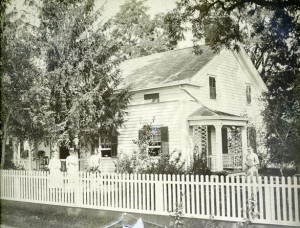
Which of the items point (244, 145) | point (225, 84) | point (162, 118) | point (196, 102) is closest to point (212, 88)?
point (196, 102)

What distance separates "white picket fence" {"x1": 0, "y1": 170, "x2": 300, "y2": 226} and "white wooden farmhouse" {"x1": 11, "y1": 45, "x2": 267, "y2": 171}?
51 cm

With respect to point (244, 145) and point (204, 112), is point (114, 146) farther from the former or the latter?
point (244, 145)

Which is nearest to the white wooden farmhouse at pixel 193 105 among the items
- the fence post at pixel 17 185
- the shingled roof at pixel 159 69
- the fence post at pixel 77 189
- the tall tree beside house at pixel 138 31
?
the shingled roof at pixel 159 69

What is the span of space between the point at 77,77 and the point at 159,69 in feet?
6.52

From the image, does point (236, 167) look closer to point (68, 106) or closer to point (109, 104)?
point (109, 104)

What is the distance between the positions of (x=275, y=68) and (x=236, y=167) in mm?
1818

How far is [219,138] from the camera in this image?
743 centimetres

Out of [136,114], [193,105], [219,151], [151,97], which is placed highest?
[151,97]

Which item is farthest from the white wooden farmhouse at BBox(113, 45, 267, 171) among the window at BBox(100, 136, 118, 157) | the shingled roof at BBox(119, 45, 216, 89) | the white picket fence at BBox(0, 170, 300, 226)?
the white picket fence at BBox(0, 170, 300, 226)

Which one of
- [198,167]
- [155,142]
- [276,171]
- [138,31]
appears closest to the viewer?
[276,171]

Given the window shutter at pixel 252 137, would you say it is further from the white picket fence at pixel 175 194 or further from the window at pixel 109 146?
the window at pixel 109 146

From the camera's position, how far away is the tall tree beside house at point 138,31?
618 cm

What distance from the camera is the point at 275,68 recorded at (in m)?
5.39

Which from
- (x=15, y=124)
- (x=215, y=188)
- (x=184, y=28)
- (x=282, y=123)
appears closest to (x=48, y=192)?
(x=15, y=124)
